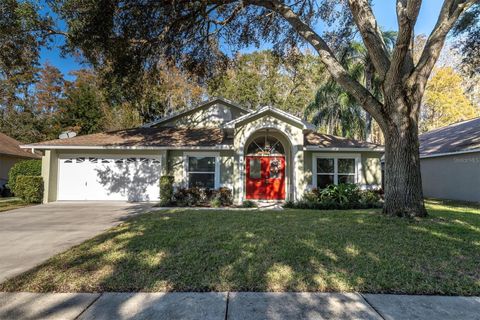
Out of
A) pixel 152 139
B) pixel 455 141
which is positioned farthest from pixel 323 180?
pixel 455 141

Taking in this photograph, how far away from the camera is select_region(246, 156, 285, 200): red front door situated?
1352cm

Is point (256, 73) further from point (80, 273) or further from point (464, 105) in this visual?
point (80, 273)

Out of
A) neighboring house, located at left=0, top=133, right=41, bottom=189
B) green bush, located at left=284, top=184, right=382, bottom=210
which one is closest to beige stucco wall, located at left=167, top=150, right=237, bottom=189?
green bush, located at left=284, top=184, right=382, bottom=210

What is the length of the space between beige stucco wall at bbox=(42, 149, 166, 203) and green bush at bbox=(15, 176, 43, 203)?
288 mm

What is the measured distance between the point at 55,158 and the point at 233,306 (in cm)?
1376

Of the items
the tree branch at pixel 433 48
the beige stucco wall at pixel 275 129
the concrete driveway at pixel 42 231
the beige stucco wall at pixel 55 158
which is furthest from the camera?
the beige stucco wall at pixel 55 158

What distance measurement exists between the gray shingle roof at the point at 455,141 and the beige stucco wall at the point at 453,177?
1.42 ft

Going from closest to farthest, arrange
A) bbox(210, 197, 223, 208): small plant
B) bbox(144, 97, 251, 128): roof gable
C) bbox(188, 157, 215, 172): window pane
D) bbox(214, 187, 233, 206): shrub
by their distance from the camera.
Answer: bbox(210, 197, 223, 208): small plant
bbox(214, 187, 233, 206): shrub
bbox(188, 157, 215, 172): window pane
bbox(144, 97, 251, 128): roof gable

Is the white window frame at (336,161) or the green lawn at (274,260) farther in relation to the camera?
the white window frame at (336,161)

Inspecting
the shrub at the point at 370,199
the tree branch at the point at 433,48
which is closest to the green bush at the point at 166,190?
the shrub at the point at 370,199

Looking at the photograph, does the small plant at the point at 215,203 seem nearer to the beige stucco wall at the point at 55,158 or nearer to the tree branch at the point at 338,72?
the beige stucco wall at the point at 55,158

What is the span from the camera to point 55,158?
533 inches

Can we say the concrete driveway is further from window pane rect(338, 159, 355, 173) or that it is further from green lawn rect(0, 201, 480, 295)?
window pane rect(338, 159, 355, 173)

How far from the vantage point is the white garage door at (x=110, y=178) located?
44.7 feet
